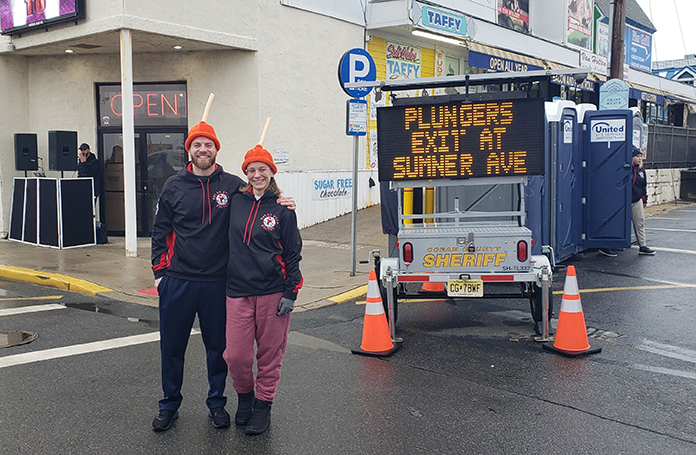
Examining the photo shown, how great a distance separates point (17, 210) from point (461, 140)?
33.8ft

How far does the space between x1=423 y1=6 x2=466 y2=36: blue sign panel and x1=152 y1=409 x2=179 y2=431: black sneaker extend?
46.8ft

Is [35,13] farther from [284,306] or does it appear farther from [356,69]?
[284,306]

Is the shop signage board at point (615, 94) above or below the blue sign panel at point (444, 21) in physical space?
below

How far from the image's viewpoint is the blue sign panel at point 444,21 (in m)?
17.1

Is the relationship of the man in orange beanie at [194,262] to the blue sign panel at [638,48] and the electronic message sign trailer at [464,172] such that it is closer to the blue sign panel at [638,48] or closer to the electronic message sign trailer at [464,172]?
the electronic message sign trailer at [464,172]

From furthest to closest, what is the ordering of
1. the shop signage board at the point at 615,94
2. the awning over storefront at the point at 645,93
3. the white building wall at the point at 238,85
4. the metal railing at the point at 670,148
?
the awning over storefront at the point at 645,93 < the metal railing at the point at 670,148 < the shop signage board at the point at 615,94 < the white building wall at the point at 238,85

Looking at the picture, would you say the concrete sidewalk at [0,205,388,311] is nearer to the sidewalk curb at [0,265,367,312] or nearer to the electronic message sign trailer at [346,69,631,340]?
the sidewalk curb at [0,265,367,312]

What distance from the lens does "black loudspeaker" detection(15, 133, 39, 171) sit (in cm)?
1370

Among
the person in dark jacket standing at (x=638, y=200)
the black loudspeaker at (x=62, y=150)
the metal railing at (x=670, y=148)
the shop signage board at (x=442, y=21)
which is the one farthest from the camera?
the metal railing at (x=670, y=148)

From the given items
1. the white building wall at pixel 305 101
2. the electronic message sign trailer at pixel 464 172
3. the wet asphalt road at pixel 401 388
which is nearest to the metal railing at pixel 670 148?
the white building wall at pixel 305 101

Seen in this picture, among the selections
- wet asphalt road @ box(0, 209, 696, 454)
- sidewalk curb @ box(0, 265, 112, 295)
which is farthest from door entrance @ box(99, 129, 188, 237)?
wet asphalt road @ box(0, 209, 696, 454)

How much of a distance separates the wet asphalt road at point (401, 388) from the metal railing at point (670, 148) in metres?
16.3

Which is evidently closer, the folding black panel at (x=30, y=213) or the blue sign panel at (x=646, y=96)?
the folding black panel at (x=30, y=213)

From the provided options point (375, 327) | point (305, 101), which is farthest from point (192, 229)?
point (305, 101)
